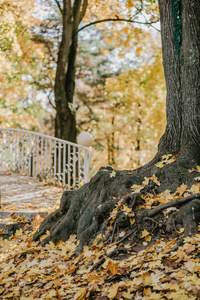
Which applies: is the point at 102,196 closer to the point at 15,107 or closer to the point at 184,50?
the point at 184,50

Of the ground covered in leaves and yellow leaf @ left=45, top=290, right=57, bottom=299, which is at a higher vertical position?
the ground covered in leaves

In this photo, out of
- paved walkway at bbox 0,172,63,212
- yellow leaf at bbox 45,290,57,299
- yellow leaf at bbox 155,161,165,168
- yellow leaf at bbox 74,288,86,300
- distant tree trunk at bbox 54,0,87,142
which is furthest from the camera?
distant tree trunk at bbox 54,0,87,142

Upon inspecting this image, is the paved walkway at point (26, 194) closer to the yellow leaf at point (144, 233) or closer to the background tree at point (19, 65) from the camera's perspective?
the yellow leaf at point (144, 233)

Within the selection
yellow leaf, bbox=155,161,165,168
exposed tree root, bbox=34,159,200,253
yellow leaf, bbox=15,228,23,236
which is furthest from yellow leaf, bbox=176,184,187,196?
yellow leaf, bbox=15,228,23,236

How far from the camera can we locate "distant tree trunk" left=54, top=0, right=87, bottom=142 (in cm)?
1143

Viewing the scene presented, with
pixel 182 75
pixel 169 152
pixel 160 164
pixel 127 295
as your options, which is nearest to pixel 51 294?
pixel 127 295

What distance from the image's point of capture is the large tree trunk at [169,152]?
4.46 meters

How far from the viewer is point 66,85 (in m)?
11.8

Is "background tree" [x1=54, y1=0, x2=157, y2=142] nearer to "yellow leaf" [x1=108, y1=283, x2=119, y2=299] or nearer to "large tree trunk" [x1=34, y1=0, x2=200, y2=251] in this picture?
"large tree trunk" [x1=34, y1=0, x2=200, y2=251]

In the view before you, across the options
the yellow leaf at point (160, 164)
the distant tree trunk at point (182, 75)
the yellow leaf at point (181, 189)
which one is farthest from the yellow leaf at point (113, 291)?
A: the distant tree trunk at point (182, 75)

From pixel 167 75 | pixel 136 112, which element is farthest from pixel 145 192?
pixel 136 112

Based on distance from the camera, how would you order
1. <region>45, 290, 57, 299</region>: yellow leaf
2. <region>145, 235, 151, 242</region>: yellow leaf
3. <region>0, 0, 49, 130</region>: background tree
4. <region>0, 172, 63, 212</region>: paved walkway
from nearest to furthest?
<region>45, 290, 57, 299</region>: yellow leaf → <region>145, 235, 151, 242</region>: yellow leaf → <region>0, 172, 63, 212</region>: paved walkway → <region>0, 0, 49, 130</region>: background tree

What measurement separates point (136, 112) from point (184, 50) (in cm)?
1921

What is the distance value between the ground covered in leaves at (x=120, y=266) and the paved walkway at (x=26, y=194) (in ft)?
8.04
